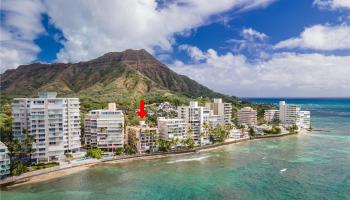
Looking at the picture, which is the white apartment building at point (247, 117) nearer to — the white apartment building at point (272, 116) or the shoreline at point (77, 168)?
the white apartment building at point (272, 116)

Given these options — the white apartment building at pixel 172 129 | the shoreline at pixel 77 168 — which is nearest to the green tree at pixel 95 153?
the shoreline at pixel 77 168

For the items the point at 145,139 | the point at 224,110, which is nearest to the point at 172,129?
the point at 145,139

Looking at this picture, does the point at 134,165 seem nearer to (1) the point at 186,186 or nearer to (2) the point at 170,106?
(1) the point at 186,186

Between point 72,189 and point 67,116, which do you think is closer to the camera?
point 72,189

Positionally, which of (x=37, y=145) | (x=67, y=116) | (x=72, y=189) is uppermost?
(x=67, y=116)

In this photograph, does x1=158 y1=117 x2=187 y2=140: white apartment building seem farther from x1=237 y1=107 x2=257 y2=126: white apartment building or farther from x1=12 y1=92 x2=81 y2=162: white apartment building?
x1=237 y1=107 x2=257 y2=126: white apartment building

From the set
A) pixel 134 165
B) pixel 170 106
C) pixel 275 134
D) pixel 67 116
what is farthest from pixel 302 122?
pixel 67 116

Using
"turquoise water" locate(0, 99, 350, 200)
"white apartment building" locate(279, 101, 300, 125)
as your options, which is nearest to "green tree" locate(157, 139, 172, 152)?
"turquoise water" locate(0, 99, 350, 200)
